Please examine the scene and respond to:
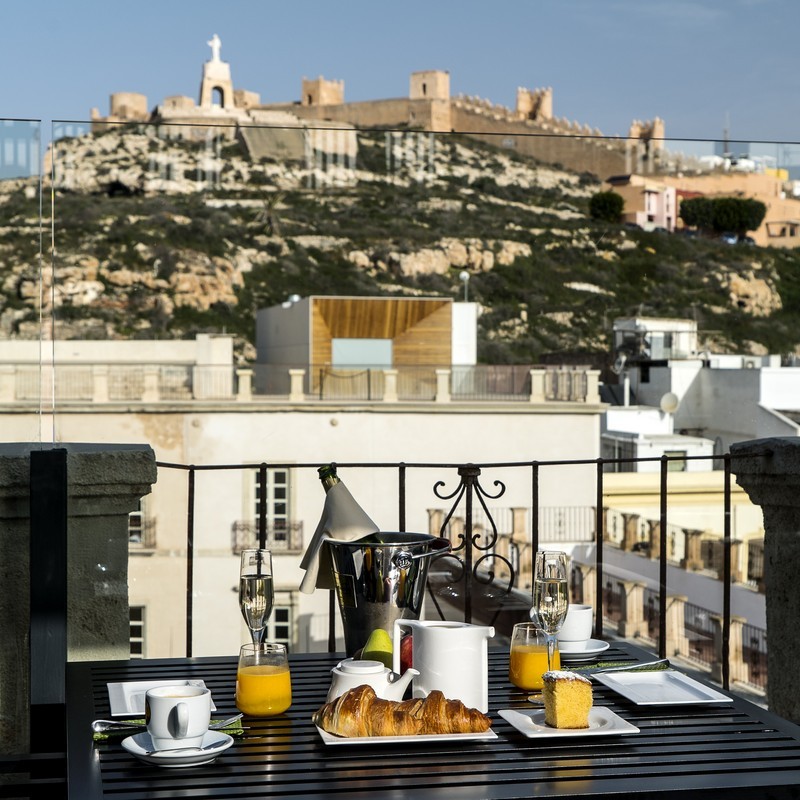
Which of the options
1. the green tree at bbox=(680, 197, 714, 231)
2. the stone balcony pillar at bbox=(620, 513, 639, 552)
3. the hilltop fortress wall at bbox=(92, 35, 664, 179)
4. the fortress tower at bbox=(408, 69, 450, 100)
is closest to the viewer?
the stone balcony pillar at bbox=(620, 513, 639, 552)

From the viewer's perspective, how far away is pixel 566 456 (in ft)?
54.6

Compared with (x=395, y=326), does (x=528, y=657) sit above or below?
below

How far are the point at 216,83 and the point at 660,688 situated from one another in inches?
2533

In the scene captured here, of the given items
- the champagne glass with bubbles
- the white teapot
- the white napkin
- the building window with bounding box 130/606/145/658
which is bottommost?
the building window with bounding box 130/606/145/658

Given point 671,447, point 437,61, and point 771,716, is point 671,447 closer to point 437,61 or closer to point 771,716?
point 771,716

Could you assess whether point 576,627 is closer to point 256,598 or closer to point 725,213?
point 256,598

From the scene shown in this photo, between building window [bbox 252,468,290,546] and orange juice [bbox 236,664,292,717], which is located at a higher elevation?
orange juice [bbox 236,664,292,717]

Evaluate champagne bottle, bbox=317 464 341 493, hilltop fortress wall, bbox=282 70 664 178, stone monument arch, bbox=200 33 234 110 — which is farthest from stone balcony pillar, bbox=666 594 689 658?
stone monument arch, bbox=200 33 234 110

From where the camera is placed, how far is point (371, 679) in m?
1.31

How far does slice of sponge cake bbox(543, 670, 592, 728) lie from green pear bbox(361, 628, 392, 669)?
0.23 metres

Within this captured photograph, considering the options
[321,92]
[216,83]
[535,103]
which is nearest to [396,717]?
[216,83]

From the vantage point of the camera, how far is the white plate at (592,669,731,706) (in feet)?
4.65

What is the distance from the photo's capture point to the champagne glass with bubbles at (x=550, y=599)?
151 cm

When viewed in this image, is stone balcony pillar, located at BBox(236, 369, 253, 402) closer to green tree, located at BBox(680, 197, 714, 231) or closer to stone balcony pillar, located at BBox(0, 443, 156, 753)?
stone balcony pillar, located at BBox(0, 443, 156, 753)
